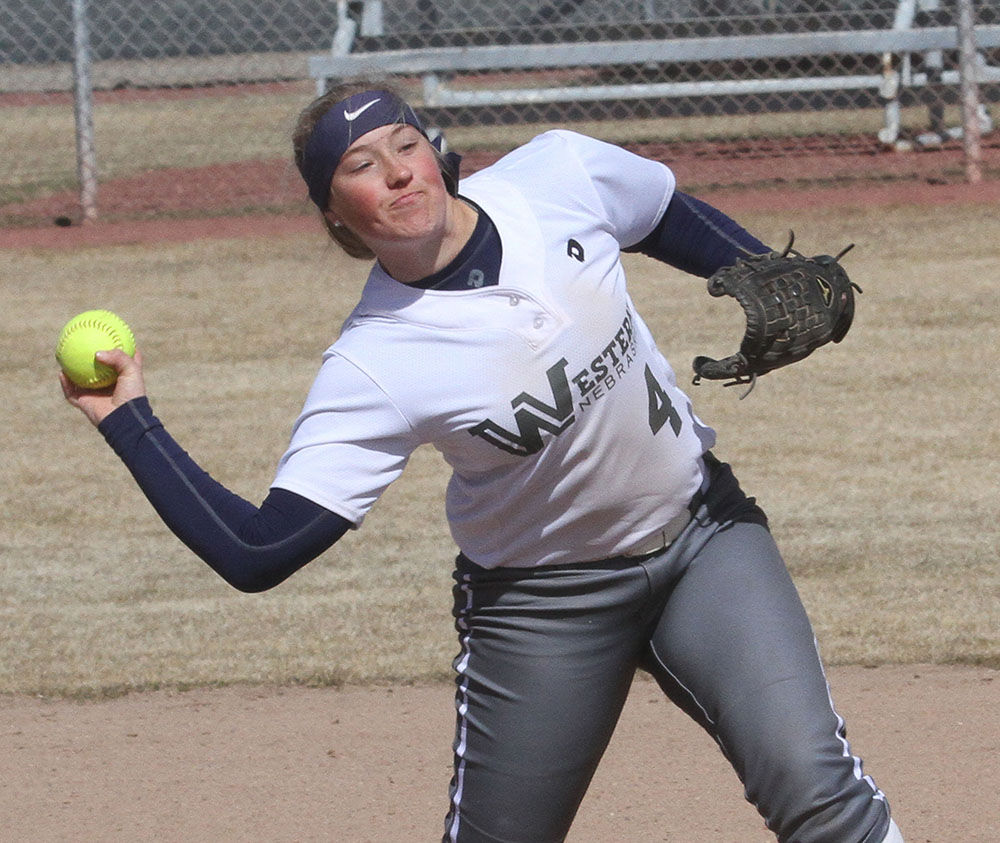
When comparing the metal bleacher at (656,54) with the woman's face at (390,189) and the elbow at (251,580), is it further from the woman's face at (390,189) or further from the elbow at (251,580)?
the elbow at (251,580)

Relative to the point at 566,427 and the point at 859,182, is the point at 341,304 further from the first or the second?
the point at 566,427

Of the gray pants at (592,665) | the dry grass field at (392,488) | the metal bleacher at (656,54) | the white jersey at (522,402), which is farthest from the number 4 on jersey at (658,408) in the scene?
the metal bleacher at (656,54)

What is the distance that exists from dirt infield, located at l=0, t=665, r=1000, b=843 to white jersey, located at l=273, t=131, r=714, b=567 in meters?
1.13

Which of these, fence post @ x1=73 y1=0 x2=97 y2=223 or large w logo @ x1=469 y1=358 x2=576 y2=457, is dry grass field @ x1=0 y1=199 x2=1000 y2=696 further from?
large w logo @ x1=469 y1=358 x2=576 y2=457

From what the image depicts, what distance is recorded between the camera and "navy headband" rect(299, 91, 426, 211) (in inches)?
105

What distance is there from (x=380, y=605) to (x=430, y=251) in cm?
254

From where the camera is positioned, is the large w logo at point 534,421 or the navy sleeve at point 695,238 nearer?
the large w logo at point 534,421

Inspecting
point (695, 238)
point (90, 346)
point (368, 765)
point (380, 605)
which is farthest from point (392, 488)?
point (90, 346)

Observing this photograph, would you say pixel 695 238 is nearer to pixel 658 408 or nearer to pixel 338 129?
pixel 658 408

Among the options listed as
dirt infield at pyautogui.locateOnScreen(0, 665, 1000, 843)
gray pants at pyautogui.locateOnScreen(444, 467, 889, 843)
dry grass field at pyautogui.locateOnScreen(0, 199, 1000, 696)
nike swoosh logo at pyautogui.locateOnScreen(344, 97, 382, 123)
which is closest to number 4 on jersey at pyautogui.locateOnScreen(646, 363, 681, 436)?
gray pants at pyautogui.locateOnScreen(444, 467, 889, 843)

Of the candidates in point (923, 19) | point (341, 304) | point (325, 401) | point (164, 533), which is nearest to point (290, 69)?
point (923, 19)

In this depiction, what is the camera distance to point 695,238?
313 centimetres

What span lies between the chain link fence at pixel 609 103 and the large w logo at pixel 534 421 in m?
6.40

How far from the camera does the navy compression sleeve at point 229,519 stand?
8.23 ft
